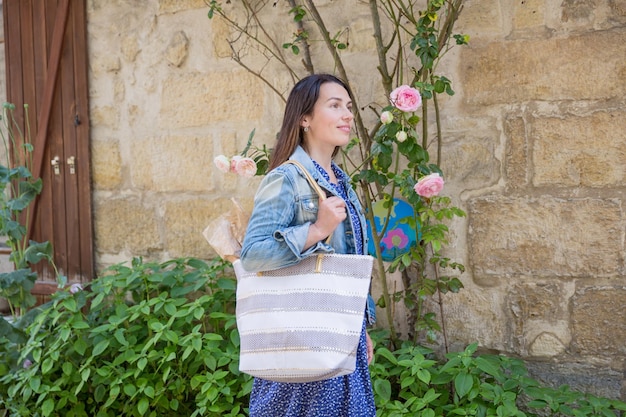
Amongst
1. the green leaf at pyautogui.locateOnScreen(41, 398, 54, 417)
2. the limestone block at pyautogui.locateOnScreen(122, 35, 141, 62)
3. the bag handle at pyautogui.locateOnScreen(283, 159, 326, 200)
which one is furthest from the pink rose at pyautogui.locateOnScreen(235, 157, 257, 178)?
the limestone block at pyautogui.locateOnScreen(122, 35, 141, 62)

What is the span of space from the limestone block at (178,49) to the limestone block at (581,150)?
6.02 feet

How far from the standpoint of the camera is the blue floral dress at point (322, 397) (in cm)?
209

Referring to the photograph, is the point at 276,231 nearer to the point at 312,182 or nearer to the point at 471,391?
the point at 312,182

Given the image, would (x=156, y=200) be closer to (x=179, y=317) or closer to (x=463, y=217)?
(x=179, y=317)

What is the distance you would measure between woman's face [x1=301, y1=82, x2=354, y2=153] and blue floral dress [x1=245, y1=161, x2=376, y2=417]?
0.26ft

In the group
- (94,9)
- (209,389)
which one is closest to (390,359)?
(209,389)

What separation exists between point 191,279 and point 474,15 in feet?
5.88

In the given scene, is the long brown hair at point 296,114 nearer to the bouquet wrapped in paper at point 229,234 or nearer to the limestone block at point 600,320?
the bouquet wrapped in paper at point 229,234

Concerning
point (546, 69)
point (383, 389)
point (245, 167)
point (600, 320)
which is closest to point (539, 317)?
point (600, 320)

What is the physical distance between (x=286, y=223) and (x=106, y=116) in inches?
99.5

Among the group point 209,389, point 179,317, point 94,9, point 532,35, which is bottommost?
point 209,389

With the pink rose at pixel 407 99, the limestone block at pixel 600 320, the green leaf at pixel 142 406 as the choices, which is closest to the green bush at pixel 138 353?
the green leaf at pixel 142 406

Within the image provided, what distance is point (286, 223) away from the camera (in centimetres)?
204

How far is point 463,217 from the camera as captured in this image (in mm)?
3295
